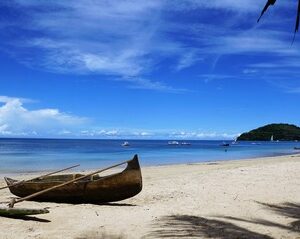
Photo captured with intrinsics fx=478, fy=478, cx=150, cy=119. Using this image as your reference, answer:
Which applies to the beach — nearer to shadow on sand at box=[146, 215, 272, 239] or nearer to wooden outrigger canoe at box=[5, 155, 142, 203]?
shadow on sand at box=[146, 215, 272, 239]

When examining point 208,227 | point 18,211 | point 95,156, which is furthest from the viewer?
point 95,156

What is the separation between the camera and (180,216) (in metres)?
8.70

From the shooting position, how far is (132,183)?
399 inches

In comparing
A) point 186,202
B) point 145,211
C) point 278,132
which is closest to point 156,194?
point 186,202

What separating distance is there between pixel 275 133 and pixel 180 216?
565ft

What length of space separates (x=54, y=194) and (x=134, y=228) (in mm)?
3379

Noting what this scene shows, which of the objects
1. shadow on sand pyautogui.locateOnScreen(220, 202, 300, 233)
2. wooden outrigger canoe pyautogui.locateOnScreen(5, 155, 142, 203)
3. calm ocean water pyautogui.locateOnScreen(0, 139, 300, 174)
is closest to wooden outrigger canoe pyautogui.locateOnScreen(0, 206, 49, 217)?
wooden outrigger canoe pyautogui.locateOnScreen(5, 155, 142, 203)

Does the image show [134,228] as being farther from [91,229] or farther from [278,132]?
[278,132]

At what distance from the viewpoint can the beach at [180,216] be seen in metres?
7.41

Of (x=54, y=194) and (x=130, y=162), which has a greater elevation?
(x=130, y=162)

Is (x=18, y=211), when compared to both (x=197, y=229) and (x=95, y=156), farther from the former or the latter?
(x=95, y=156)

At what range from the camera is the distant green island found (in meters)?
174

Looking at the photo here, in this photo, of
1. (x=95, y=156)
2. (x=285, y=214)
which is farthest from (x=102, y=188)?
(x=95, y=156)

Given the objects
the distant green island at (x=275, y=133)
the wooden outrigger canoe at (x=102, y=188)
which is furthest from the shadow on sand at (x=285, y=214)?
the distant green island at (x=275, y=133)
